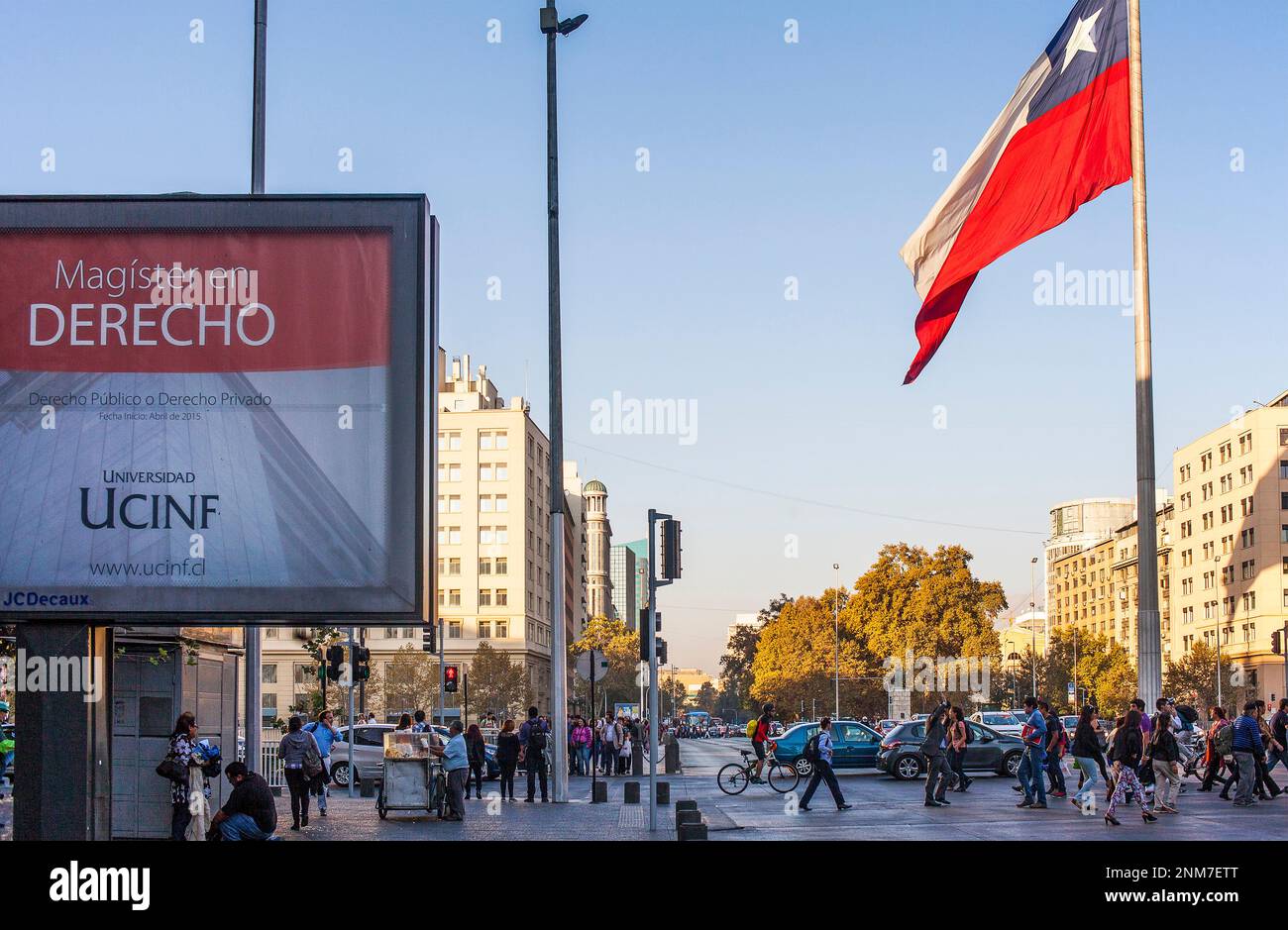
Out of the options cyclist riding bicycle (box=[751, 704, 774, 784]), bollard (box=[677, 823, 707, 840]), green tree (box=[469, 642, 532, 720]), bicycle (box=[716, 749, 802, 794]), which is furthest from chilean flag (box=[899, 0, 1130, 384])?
green tree (box=[469, 642, 532, 720])

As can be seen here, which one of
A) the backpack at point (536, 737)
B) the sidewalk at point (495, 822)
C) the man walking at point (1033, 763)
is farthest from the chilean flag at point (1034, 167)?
the backpack at point (536, 737)

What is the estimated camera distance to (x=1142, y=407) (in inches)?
704

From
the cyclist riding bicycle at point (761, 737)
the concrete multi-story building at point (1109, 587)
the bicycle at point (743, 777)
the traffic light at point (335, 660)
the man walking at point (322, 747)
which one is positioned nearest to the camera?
the man walking at point (322, 747)

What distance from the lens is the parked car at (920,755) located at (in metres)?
36.0

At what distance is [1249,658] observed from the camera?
333ft

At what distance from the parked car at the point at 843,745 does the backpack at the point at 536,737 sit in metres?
8.40

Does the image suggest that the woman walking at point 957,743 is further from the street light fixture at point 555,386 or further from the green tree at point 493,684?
the green tree at point 493,684

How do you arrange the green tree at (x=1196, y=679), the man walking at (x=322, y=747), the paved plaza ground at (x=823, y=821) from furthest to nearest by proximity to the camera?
the green tree at (x=1196, y=679)
the man walking at (x=322, y=747)
the paved plaza ground at (x=823, y=821)

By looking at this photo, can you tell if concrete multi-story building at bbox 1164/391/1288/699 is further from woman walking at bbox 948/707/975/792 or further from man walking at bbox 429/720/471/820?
man walking at bbox 429/720/471/820
